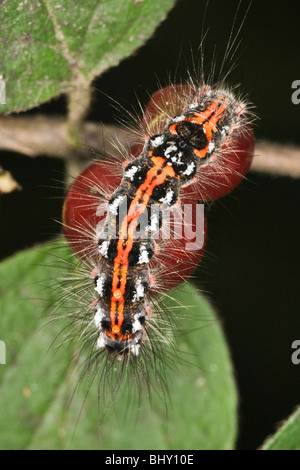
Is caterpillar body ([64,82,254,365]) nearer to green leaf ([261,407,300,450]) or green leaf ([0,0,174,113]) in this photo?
green leaf ([0,0,174,113])

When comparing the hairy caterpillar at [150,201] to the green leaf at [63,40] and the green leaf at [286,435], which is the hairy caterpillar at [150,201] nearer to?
the green leaf at [63,40]

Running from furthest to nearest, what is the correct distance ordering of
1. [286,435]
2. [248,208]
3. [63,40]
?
[248,208] → [63,40] → [286,435]

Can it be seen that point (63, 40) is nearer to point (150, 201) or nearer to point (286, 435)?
point (150, 201)

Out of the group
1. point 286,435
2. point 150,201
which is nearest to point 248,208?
point 150,201

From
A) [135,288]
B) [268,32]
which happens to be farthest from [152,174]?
[268,32]

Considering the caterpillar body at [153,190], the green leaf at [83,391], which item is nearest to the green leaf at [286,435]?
the green leaf at [83,391]

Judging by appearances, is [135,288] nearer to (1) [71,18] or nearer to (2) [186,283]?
(2) [186,283]
